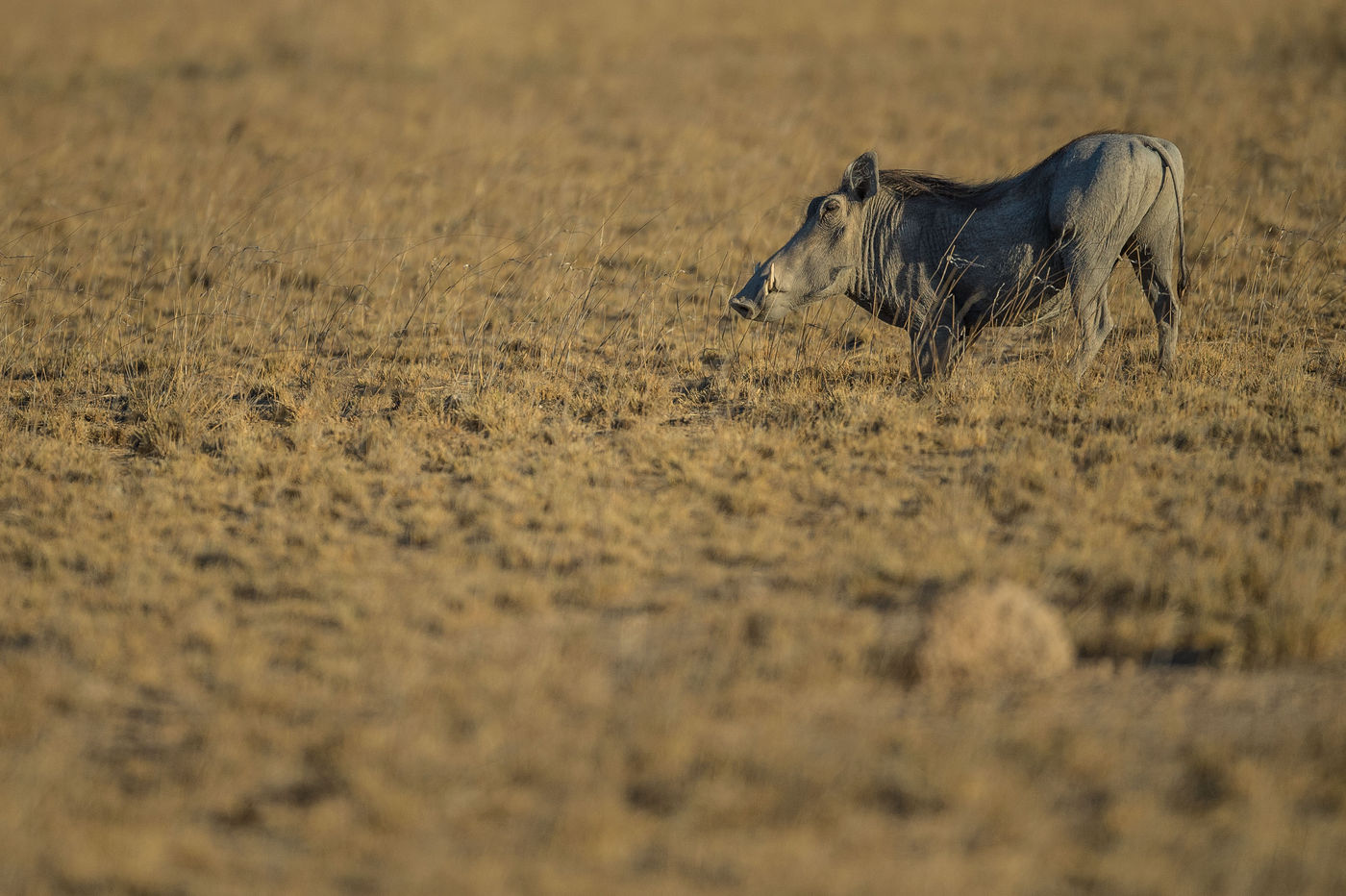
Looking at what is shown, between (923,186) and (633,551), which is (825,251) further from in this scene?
(633,551)

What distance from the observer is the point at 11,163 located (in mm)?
14391

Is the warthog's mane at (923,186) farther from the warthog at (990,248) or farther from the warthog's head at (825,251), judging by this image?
Answer: the warthog's head at (825,251)

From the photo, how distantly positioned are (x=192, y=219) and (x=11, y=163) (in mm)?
4023

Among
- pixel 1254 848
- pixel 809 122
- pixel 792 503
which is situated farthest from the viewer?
pixel 809 122

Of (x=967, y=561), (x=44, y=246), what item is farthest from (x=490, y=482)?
(x=44, y=246)

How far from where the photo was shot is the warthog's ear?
8.05 meters

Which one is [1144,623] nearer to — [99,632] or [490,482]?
[490,482]

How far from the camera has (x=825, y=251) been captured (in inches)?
322

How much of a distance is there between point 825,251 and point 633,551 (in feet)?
10.9

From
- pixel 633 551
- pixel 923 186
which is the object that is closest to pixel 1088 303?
pixel 923 186

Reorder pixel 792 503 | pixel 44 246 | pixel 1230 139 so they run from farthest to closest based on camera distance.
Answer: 1. pixel 1230 139
2. pixel 44 246
3. pixel 792 503

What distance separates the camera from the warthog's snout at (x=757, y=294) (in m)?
7.91

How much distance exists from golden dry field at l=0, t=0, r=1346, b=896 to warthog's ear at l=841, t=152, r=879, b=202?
4.16ft

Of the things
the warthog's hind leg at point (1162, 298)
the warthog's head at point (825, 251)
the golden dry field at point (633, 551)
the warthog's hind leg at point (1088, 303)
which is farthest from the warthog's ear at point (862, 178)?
the warthog's hind leg at point (1162, 298)
